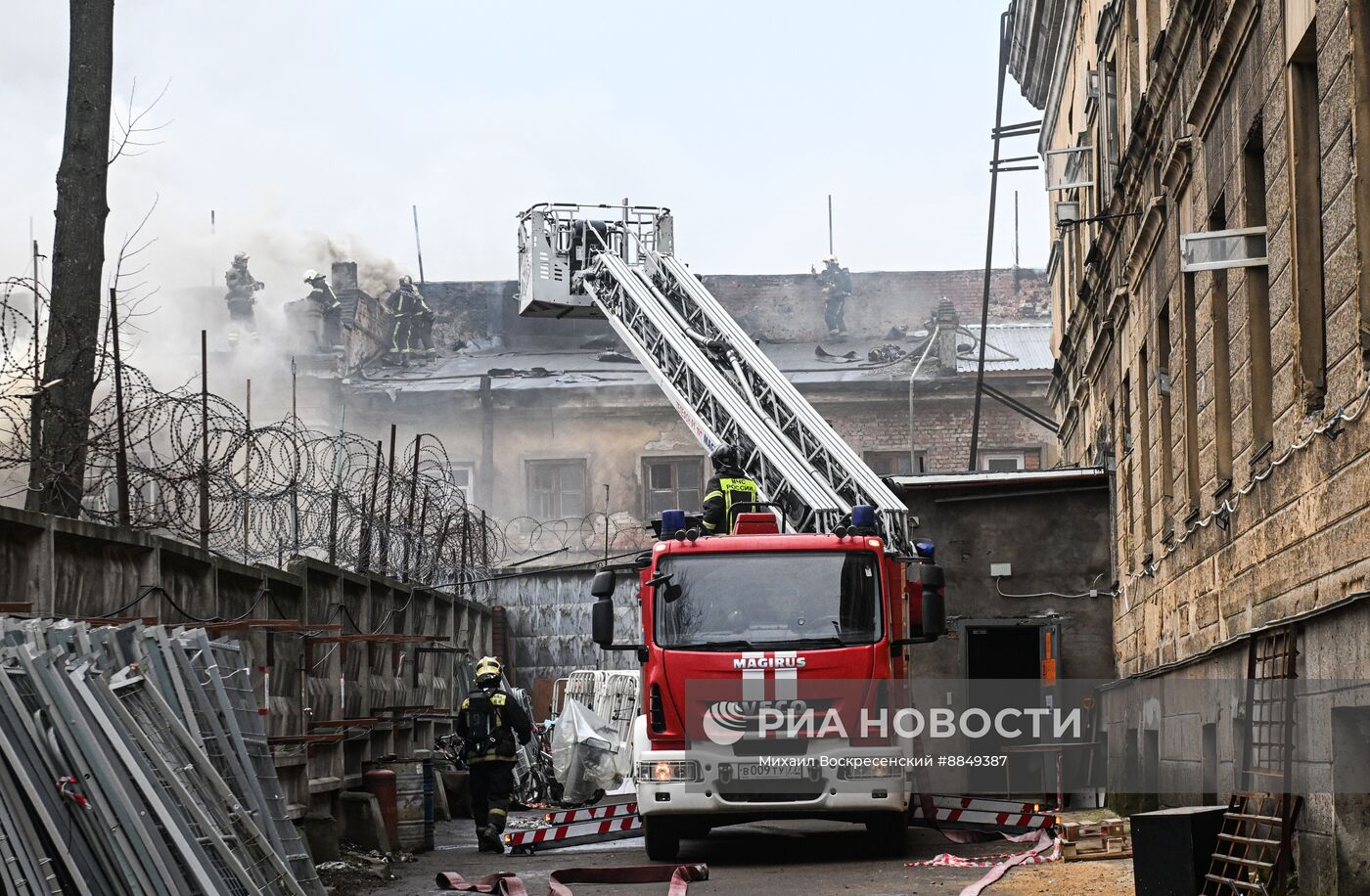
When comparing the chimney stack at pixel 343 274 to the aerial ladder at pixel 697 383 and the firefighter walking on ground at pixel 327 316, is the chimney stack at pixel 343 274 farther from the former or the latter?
the aerial ladder at pixel 697 383

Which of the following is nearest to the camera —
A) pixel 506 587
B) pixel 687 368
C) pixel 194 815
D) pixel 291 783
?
pixel 194 815

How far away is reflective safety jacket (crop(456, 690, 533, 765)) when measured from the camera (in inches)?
581

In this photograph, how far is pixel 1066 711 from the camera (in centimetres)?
2048

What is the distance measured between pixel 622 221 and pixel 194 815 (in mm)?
18717

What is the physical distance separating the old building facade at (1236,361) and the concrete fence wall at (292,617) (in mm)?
6272

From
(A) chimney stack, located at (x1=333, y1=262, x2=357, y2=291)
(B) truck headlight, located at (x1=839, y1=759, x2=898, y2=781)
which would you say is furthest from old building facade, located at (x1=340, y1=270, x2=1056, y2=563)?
(B) truck headlight, located at (x1=839, y1=759, x2=898, y2=781)

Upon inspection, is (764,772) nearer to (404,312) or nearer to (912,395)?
(912,395)

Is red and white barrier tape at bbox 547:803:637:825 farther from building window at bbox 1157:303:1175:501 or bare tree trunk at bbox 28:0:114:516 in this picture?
building window at bbox 1157:303:1175:501

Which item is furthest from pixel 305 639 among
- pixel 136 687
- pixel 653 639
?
pixel 136 687

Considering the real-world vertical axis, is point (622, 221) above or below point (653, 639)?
above

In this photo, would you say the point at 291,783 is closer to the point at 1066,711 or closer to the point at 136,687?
the point at 136,687

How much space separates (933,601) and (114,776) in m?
7.00

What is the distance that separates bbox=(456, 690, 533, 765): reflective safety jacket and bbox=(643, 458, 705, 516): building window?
2308 cm

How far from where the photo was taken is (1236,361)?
35.9ft
